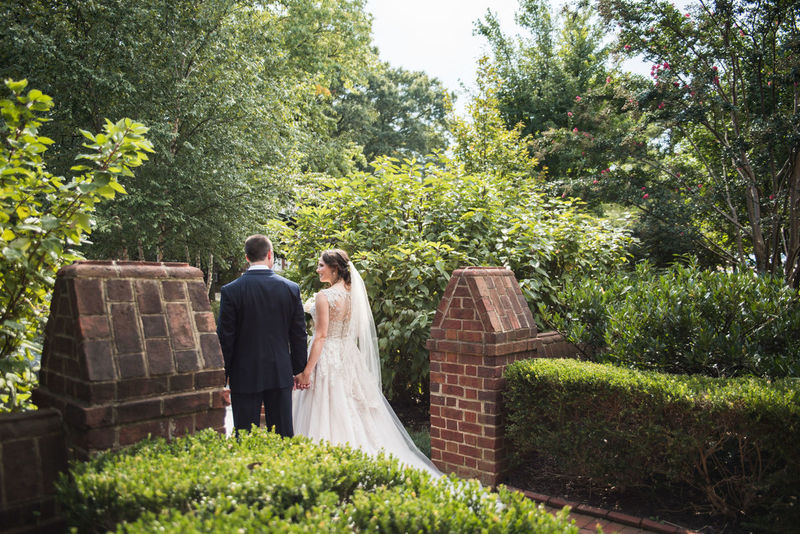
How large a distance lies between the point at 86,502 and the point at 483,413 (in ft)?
10.8

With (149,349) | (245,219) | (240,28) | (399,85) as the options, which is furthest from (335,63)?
(149,349)

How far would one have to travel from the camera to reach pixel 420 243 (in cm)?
592

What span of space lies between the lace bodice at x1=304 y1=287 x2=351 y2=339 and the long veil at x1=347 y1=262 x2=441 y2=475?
84mm

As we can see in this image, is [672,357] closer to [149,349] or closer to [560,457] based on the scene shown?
[560,457]

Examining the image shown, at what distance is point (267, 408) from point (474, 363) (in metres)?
1.89

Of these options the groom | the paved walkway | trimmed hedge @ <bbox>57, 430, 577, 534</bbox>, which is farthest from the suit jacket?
the paved walkway

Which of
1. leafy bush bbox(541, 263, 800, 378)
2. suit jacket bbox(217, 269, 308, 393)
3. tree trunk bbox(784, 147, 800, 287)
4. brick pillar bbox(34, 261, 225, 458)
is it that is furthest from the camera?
tree trunk bbox(784, 147, 800, 287)

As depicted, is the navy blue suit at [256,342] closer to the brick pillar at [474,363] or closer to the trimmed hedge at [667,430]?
the brick pillar at [474,363]

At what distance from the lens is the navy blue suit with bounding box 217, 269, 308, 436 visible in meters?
4.52

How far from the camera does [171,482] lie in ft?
6.90

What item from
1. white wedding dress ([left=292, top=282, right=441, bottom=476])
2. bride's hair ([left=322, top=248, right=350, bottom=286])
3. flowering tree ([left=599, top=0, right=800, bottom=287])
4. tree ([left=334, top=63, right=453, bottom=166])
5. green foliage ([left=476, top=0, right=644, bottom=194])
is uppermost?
tree ([left=334, top=63, right=453, bottom=166])

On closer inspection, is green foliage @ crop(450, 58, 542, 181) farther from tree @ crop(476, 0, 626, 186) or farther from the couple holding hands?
the couple holding hands

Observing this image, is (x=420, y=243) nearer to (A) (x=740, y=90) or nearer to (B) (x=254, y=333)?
(B) (x=254, y=333)

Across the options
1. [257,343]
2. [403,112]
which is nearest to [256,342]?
[257,343]
